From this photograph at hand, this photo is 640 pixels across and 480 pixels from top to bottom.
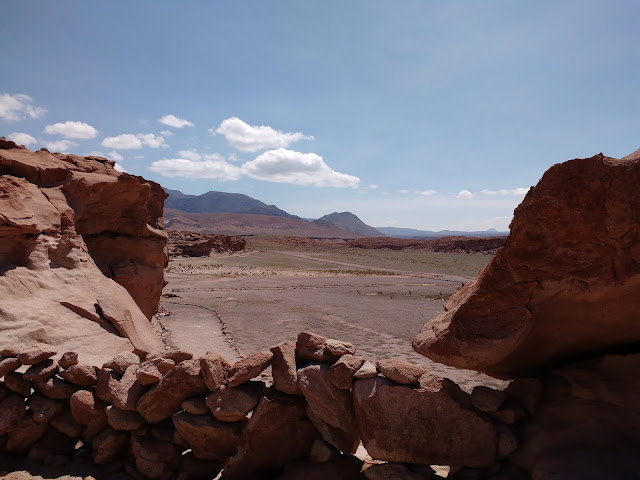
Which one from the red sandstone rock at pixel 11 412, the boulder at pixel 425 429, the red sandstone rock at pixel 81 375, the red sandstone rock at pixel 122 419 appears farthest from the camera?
the red sandstone rock at pixel 81 375

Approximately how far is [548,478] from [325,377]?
2.04m

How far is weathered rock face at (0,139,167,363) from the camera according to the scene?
7.15 m

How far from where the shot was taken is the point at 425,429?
166 inches

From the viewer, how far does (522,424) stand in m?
4.43

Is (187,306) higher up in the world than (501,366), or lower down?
lower down

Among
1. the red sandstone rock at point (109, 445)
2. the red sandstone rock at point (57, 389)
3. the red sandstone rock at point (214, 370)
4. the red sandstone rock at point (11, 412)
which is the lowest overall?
the red sandstone rock at point (109, 445)

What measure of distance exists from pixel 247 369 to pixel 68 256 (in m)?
5.87

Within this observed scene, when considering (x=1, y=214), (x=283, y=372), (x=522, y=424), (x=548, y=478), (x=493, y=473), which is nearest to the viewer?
(x=548, y=478)

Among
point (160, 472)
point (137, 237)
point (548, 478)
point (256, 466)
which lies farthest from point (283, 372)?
point (137, 237)

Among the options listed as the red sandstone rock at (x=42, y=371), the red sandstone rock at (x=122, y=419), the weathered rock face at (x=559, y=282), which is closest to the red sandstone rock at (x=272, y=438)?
the red sandstone rock at (x=122, y=419)

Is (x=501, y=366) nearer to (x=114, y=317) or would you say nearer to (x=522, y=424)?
(x=522, y=424)

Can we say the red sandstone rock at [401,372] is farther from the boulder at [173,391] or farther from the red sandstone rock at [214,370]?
the boulder at [173,391]

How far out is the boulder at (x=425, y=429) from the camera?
4188 millimetres

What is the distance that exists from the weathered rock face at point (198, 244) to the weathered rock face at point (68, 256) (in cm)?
3968
